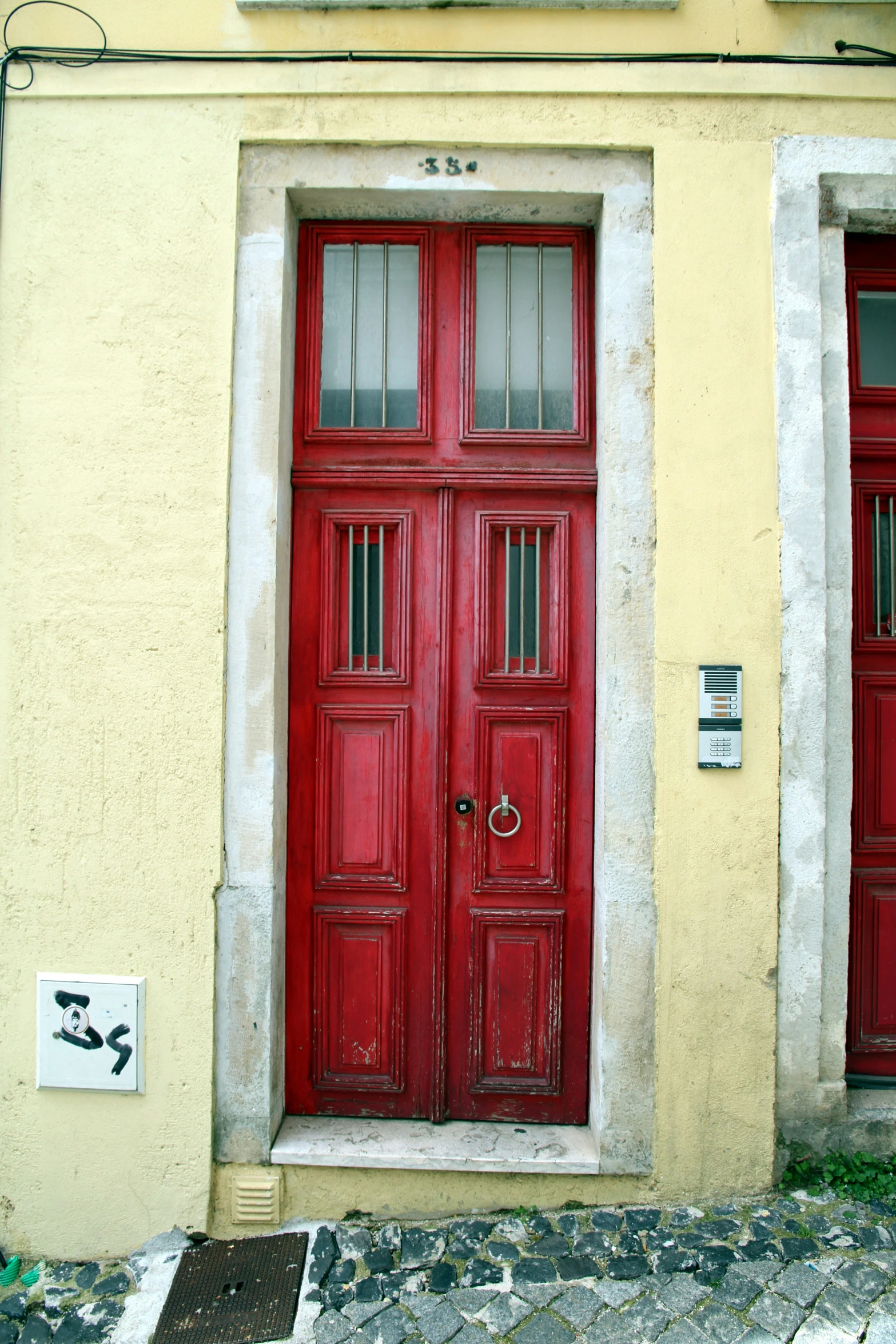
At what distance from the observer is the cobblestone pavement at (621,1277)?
98.5 inches

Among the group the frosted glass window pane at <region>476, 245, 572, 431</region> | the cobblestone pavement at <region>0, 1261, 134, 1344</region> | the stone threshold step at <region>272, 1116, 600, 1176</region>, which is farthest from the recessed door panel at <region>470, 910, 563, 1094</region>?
the frosted glass window pane at <region>476, 245, 572, 431</region>

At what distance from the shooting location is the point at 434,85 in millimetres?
3053

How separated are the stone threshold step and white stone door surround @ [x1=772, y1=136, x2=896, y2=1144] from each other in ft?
2.74

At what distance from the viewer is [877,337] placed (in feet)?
11.2

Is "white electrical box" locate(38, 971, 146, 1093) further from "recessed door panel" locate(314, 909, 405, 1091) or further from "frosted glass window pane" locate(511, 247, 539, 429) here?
"frosted glass window pane" locate(511, 247, 539, 429)

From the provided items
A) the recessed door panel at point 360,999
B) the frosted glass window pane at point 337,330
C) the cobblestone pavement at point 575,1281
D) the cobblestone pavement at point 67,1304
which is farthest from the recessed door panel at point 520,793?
the cobblestone pavement at point 67,1304

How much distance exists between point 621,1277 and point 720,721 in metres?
1.94

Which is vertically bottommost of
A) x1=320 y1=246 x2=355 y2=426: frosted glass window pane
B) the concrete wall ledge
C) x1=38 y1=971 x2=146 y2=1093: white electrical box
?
x1=38 y1=971 x2=146 y2=1093: white electrical box

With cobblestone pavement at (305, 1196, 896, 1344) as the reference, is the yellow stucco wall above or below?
above

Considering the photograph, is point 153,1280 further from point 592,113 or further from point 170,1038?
point 592,113

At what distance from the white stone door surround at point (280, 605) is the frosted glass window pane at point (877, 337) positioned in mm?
1051

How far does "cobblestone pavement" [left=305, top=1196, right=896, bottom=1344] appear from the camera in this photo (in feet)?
8.21

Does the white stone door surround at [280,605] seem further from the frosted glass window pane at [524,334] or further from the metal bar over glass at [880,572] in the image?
the metal bar over glass at [880,572]

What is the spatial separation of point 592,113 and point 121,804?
126 inches
